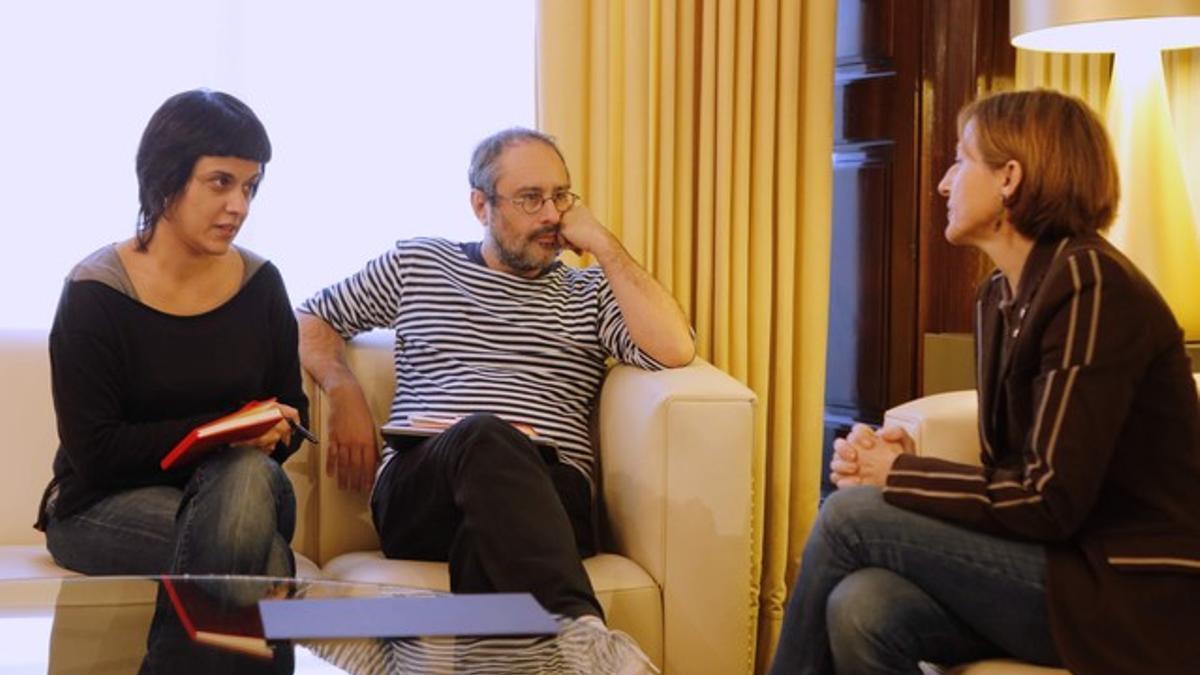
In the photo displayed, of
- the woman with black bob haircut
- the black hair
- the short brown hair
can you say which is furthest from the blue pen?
the short brown hair

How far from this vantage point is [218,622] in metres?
1.87

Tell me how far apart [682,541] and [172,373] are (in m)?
0.87

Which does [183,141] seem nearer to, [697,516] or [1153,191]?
[697,516]

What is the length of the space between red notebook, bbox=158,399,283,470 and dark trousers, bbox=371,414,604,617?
0.30m


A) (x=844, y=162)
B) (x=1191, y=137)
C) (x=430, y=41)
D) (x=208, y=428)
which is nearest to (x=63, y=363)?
(x=208, y=428)

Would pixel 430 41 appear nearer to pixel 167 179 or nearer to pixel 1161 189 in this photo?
pixel 167 179

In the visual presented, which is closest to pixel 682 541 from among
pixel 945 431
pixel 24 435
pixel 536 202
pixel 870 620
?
pixel 945 431

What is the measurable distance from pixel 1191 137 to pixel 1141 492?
1997mm

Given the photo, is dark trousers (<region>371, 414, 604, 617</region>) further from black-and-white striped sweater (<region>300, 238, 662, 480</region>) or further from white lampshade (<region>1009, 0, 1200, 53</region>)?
white lampshade (<region>1009, 0, 1200, 53</region>)

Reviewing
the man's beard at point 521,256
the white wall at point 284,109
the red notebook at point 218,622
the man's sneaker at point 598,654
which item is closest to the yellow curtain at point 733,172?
the white wall at point 284,109

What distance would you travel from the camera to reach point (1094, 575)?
2.07 meters

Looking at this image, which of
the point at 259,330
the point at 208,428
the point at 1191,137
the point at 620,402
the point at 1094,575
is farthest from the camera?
the point at 1191,137

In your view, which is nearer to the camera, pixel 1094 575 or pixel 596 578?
pixel 1094 575

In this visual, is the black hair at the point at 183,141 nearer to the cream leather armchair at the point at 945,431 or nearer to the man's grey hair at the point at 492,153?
the man's grey hair at the point at 492,153
